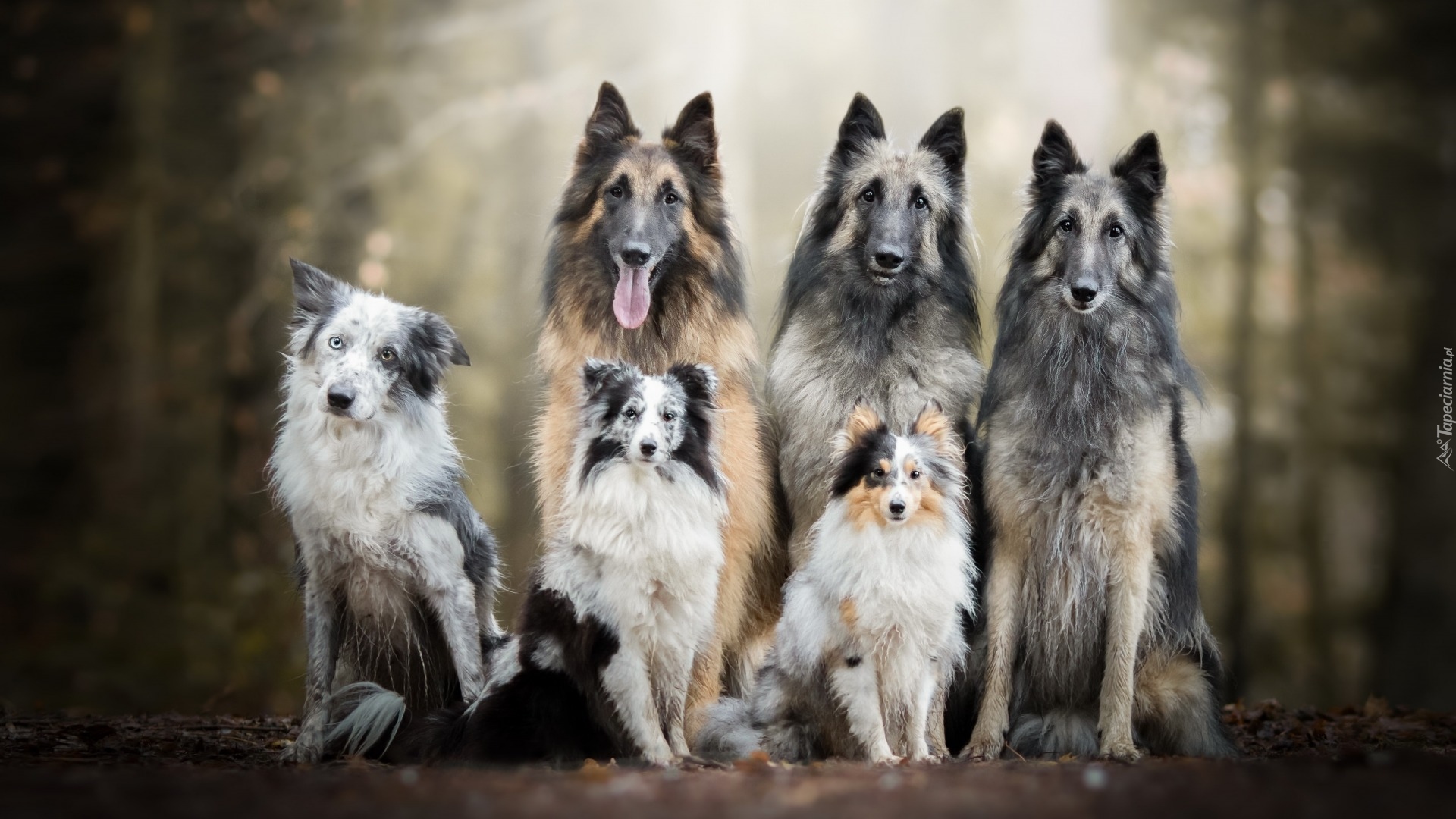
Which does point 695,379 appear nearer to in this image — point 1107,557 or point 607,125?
point 607,125

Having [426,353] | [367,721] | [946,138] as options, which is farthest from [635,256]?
[367,721]

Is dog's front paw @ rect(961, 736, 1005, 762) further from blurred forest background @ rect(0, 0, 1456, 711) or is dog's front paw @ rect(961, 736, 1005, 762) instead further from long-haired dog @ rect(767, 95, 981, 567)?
blurred forest background @ rect(0, 0, 1456, 711)

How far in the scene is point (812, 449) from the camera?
548cm

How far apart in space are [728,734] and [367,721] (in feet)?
4.72

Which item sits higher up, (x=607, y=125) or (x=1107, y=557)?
(x=607, y=125)

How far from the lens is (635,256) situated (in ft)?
17.2

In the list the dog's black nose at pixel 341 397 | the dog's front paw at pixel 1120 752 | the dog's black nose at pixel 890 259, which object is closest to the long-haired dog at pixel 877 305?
the dog's black nose at pixel 890 259

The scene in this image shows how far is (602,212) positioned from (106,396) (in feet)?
21.9

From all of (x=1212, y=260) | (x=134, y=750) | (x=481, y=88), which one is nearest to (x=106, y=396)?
(x=481, y=88)

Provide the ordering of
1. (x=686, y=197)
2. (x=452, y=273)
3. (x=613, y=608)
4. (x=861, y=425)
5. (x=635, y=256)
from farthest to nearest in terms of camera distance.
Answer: (x=452, y=273), (x=686, y=197), (x=635, y=256), (x=861, y=425), (x=613, y=608)

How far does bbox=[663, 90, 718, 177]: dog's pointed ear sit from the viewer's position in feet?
18.1

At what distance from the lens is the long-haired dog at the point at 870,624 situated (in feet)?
15.1

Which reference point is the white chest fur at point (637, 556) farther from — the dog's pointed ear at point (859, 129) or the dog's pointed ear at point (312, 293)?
the dog's pointed ear at point (859, 129)

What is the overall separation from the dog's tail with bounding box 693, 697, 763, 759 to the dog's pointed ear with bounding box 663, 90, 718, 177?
247cm
